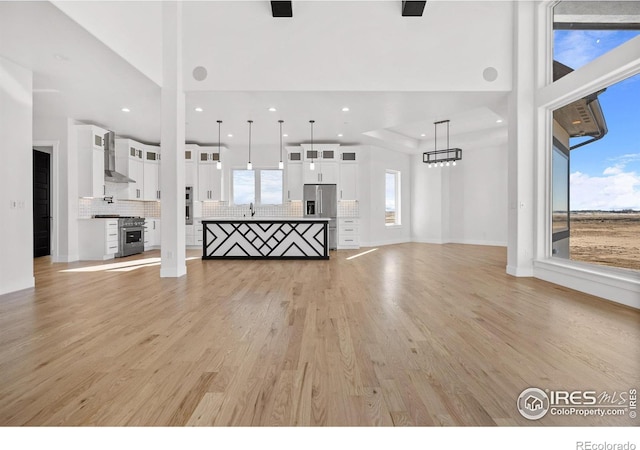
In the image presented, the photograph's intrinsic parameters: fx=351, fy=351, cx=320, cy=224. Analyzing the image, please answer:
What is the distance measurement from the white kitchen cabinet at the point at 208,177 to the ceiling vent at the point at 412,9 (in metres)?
6.11

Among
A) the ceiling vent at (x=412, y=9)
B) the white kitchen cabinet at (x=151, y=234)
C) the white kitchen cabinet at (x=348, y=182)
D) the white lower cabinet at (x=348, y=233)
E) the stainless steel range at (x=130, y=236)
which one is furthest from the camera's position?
the white kitchen cabinet at (x=348, y=182)

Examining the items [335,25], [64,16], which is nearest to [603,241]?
[335,25]

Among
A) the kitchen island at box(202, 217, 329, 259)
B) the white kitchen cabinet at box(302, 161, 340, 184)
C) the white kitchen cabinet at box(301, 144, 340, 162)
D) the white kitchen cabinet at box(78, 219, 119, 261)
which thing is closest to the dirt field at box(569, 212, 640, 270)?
the kitchen island at box(202, 217, 329, 259)

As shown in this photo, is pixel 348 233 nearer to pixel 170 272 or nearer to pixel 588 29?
pixel 170 272

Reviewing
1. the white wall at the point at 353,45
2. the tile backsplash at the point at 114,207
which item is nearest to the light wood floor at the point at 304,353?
the white wall at the point at 353,45

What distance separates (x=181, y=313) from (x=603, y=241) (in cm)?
467

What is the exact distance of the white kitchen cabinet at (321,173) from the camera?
30.7 ft

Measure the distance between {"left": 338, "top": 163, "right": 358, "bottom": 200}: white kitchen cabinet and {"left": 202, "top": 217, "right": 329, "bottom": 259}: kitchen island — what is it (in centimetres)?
239

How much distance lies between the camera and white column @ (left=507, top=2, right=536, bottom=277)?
5.04 metres

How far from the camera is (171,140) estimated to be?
5141 millimetres

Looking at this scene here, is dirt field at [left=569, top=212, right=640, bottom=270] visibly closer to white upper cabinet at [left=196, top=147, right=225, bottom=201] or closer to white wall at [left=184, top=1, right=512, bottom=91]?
white wall at [left=184, top=1, right=512, bottom=91]

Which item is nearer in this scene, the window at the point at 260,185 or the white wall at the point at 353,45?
the white wall at the point at 353,45

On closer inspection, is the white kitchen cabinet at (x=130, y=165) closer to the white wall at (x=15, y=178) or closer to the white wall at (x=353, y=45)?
the white wall at (x=15, y=178)

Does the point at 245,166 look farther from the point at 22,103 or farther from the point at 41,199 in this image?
the point at 22,103
